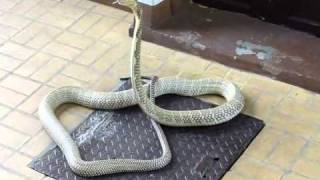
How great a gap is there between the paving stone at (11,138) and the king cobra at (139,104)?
4.5 inches

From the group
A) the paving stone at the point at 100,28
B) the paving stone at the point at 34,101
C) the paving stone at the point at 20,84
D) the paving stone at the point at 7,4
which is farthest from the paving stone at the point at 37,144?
the paving stone at the point at 7,4

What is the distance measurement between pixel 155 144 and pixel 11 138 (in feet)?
2.06

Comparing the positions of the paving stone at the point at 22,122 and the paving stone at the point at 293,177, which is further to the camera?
the paving stone at the point at 22,122

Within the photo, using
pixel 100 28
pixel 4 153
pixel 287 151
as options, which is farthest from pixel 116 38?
pixel 287 151

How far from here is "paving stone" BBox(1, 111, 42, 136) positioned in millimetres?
2671

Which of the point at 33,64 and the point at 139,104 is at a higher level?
the point at 139,104

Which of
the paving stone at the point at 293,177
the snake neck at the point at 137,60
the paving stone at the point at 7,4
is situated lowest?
the paving stone at the point at 7,4

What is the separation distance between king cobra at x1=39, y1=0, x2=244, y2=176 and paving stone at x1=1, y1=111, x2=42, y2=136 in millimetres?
48

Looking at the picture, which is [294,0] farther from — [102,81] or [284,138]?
[102,81]

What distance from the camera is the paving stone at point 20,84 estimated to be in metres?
2.90

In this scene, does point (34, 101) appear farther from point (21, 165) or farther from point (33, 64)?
point (21, 165)

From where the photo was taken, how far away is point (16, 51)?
125 inches

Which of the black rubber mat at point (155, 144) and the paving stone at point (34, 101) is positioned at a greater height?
the black rubber mat at point (155, 144)

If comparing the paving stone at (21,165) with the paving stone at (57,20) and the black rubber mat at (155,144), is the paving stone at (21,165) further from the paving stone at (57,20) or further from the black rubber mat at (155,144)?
the paving stone at (57,20)
